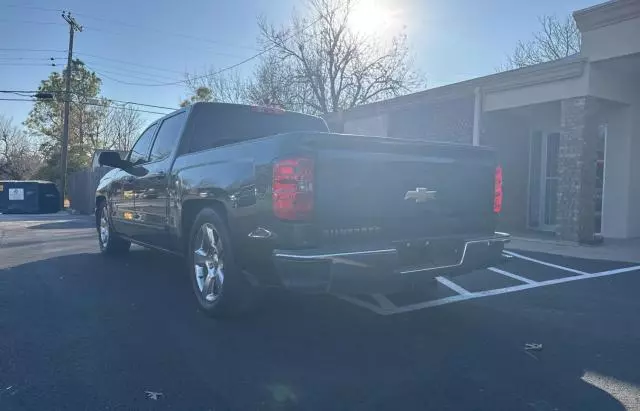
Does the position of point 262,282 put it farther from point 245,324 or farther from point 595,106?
point 595,106

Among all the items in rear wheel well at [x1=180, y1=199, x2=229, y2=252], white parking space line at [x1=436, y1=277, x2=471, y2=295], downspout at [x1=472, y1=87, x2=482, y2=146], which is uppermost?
downspout at [x1=472, y1=87, x2=482, y2=146]

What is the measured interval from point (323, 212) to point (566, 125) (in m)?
8.60

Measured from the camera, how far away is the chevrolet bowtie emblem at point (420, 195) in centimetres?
395

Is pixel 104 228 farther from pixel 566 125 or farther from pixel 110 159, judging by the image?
pixel 566 125

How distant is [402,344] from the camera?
389cm

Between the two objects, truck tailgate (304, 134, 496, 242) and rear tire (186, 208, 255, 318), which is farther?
rear tire (186, 208, 255, 318)

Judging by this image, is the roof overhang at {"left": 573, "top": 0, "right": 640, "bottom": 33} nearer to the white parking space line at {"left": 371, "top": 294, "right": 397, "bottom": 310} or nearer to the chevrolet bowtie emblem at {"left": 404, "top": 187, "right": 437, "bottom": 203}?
the white parking space line at {"left": 371, "top": 294, "right": 397, "bottom": 310}

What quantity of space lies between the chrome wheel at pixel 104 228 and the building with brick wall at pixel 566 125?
27.7ft

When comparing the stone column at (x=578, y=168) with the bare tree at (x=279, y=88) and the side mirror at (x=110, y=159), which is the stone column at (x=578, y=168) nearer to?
the side mirror at (x=110, y=159)

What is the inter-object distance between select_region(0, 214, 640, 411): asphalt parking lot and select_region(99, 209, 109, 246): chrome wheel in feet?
5.64

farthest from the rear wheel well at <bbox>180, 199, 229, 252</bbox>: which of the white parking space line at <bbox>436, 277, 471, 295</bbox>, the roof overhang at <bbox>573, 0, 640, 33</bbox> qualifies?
the roof overhang at <bbox>573, 0, 640, 33</bbox>

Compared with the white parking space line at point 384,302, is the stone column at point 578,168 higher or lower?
higher

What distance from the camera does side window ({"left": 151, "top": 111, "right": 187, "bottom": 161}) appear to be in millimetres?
5566

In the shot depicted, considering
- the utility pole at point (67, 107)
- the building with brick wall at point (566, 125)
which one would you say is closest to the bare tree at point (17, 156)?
the utility pole at point (67, 107)
